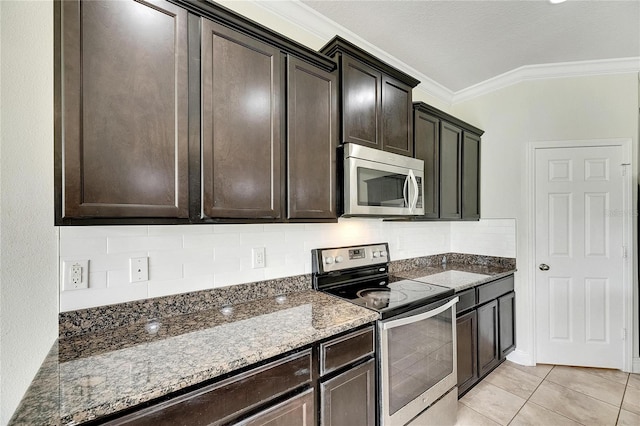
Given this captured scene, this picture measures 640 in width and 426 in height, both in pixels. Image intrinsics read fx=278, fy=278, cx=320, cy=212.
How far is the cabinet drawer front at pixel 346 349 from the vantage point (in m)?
1.28

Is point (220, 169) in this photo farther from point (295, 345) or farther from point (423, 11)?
point (423, 11)

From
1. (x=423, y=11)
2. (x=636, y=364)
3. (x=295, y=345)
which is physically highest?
(x=423, y=11)

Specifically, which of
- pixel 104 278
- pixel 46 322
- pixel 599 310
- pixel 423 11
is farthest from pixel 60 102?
pixel 599 310

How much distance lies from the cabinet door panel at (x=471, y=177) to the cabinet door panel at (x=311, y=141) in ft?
5.80

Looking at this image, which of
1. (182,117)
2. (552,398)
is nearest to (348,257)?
(182,117)

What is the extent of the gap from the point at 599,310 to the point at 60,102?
161 inches

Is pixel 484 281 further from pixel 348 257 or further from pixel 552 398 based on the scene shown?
pixel 348 257

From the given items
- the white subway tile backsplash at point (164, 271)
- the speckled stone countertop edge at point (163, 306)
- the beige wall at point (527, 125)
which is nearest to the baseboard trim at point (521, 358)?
the beige wall at point (527, 125)

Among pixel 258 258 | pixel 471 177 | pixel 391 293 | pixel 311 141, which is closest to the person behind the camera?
pixel 311 141

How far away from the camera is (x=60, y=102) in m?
0.94

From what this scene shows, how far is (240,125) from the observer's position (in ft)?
4.38

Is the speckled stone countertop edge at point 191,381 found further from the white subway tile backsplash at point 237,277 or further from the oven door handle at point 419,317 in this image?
the white subway tile backsplash at point 237,277

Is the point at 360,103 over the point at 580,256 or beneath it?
over

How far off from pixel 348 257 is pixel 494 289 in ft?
4.63
